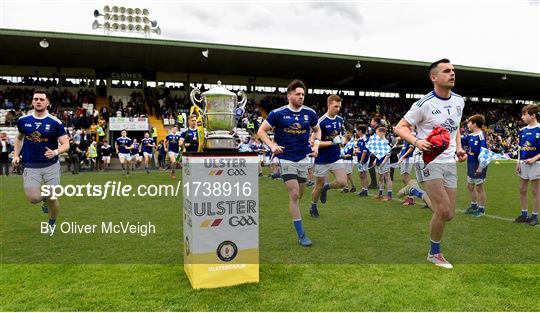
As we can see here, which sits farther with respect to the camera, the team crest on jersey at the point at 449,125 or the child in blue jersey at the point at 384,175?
the child in blue jersey at the point at 384,175

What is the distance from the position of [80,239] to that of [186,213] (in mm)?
2876

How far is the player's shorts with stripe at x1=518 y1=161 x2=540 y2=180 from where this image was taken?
7.27m

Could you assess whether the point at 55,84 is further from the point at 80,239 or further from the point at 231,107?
the point at 231,107

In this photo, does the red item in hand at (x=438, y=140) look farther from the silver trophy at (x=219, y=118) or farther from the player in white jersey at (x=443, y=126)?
the silver trophy at (x=219, y=118)

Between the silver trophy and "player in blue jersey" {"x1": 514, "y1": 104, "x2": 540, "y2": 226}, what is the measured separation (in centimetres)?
573

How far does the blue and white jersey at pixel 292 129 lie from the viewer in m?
5.84

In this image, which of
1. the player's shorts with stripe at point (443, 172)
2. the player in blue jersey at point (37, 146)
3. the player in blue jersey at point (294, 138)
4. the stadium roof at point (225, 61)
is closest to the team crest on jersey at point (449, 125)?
the player's shorts with stripe at point (443, 172)

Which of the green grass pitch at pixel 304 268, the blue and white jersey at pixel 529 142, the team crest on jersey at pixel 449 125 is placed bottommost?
the green grass pitch at pixel 304 268

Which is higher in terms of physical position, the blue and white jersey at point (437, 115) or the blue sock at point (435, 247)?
the blue and white jersey at point (437, 115)

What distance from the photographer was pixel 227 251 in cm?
416

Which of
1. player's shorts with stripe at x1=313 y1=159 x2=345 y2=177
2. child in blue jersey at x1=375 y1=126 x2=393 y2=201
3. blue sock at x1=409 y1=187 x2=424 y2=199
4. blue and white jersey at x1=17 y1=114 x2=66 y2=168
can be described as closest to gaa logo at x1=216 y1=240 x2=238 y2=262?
player's shorts with stripe at x1=313 y1=159 x2=345 y2=177

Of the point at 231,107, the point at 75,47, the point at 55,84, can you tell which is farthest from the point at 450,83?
the point at 55,84

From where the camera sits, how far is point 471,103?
48.2 metres

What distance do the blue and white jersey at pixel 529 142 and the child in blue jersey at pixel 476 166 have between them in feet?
2.46
